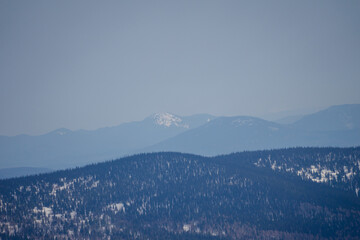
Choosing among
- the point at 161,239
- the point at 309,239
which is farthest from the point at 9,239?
the point at 309,239

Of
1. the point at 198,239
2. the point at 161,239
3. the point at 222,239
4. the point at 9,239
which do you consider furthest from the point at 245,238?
the point at 9,239

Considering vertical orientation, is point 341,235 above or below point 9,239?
below

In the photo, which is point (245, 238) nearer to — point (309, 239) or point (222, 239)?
point (222, 239)

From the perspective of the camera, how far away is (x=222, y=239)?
199250 millimetres

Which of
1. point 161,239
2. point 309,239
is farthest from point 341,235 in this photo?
point 161,239

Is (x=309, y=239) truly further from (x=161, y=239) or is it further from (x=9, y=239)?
(x=9, y=239)

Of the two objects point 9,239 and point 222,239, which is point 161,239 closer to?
point 222,239

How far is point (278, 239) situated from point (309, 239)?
17.5 meters

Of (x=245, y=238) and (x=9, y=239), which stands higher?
(x=9, y=239)

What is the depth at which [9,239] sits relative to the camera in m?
199

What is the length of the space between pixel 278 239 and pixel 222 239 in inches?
1234

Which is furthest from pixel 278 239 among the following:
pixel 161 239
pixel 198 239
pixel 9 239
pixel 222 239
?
pixel 9 239

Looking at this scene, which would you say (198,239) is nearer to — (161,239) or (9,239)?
(161,239)

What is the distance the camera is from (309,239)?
194750 mm
